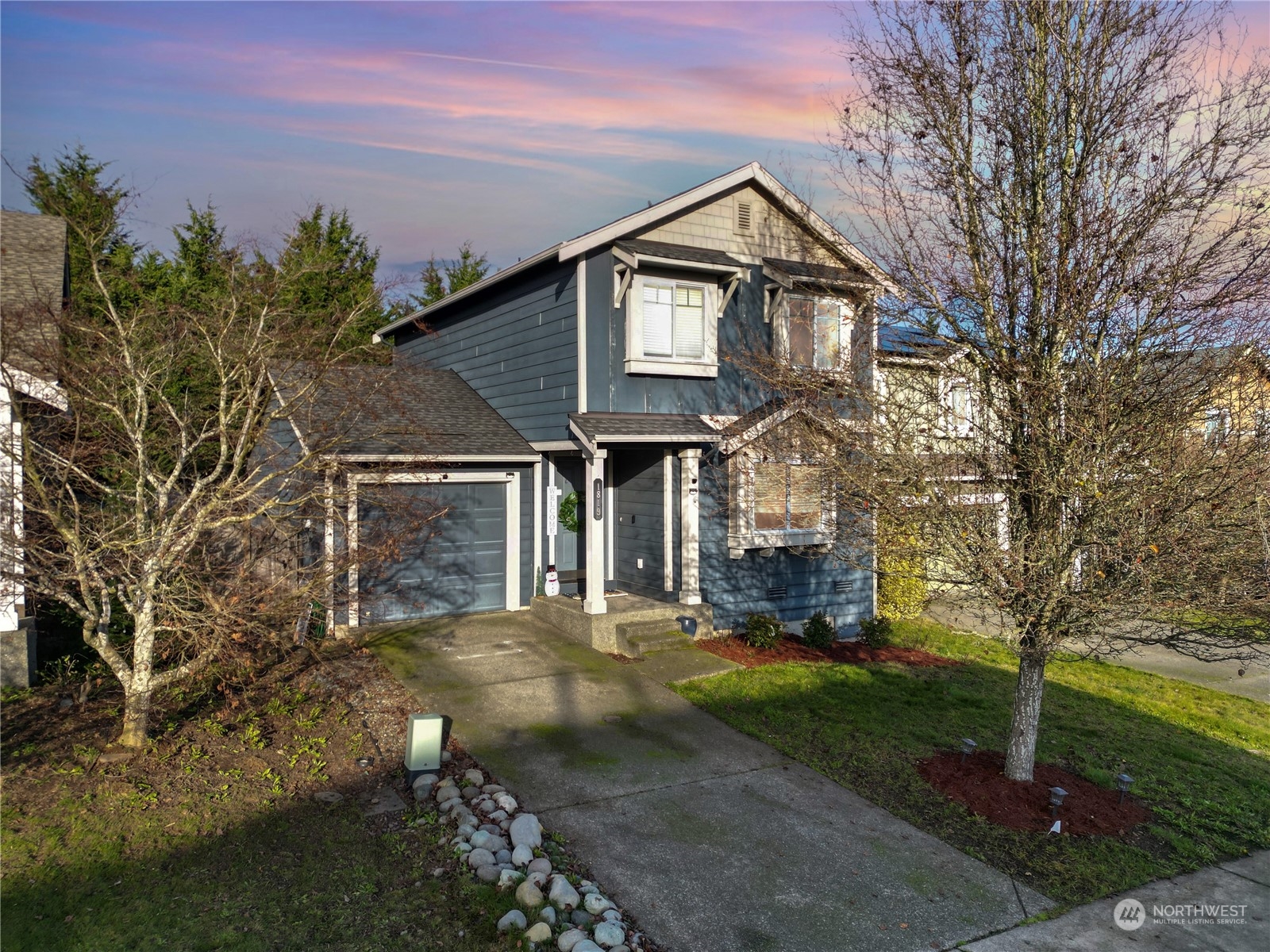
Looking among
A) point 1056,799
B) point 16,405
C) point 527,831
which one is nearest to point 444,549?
point 16,405

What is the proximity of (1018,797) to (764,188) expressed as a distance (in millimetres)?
9861

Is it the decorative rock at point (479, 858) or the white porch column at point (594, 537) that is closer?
the decorative rock at point (479, 858)

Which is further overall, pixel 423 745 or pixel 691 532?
pixel 691 532

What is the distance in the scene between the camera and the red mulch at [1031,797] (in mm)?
6848

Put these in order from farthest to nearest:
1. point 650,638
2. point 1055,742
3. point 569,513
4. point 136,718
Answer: point 569,513
point 650,638
point 1055,742
point 136,718

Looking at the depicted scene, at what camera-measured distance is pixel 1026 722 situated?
24.3 ft

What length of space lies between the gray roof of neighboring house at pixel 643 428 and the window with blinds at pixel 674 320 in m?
1.01

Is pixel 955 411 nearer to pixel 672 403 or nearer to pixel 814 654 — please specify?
pixel 672 403

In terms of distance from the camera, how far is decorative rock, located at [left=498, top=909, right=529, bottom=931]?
16.2 feet

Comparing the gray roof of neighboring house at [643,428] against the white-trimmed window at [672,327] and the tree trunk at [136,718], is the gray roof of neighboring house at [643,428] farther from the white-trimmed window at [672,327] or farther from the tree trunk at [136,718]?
the tree trunk at [136,718]

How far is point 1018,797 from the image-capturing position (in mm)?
7223

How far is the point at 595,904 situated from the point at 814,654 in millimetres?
7925

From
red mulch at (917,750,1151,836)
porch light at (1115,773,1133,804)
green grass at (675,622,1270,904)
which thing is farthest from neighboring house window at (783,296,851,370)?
porch light at (1115,773,1133,804)

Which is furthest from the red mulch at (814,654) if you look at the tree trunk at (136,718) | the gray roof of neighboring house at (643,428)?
the tree trunk at (136,718)
